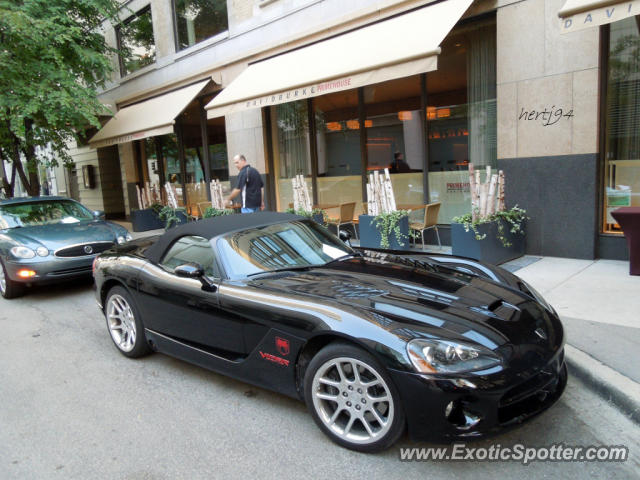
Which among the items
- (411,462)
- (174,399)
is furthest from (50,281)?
(411,462)

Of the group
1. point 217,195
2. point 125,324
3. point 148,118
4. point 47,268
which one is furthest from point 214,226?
point 148,118

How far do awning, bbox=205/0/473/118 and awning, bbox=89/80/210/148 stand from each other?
209 centimetres

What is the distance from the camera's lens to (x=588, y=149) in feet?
22.5

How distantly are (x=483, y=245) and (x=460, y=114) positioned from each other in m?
3.08

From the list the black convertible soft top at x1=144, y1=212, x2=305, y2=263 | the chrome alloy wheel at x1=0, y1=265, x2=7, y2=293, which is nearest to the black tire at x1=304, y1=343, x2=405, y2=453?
the black convertible soft top at x1=144, y1=212, x2=305, y2=263

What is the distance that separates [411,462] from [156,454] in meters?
1.54

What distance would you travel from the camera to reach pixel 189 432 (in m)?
3.20

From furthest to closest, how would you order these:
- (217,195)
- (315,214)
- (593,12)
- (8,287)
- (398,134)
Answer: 1. (217,195)
2. (398,134)
3. (315,214)
4. (8,287)
5. (593,12)

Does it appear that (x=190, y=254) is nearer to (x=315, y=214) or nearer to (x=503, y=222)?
(x=503, y=222)

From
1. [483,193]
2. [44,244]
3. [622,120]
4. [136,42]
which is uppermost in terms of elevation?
[136,42]

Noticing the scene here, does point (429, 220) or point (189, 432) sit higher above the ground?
point (429, 220)

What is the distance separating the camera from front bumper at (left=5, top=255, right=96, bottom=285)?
671 cm

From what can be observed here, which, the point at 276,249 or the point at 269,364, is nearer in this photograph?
the point at 269,364

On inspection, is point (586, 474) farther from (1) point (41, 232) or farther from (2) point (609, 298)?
(1) point (41, 232)
